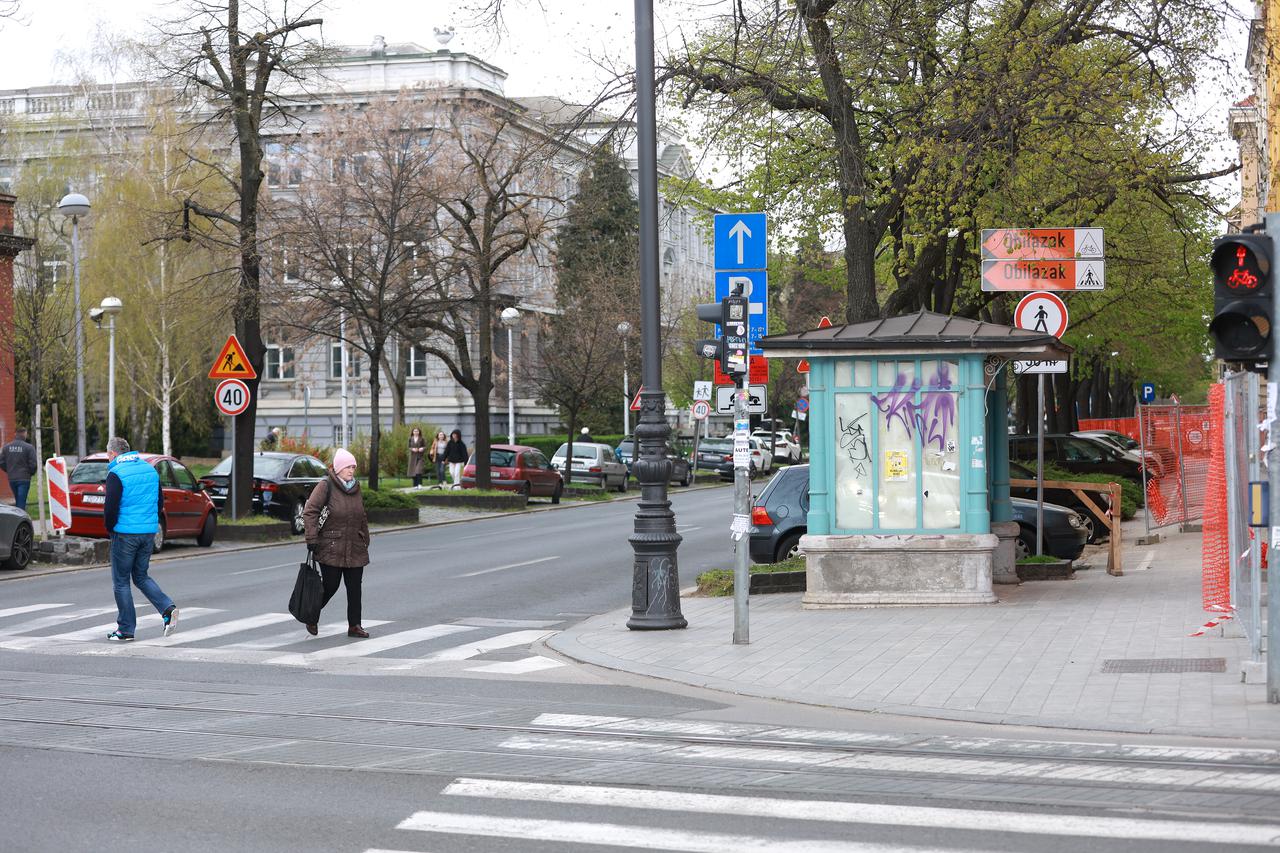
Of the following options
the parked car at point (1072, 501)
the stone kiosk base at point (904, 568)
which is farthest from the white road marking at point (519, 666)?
the parked car at point (1072, 501)

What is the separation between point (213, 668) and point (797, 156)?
1610cm

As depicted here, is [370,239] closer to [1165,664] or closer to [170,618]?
[170,618]

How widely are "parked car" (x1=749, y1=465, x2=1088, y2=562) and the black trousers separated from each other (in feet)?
20.7

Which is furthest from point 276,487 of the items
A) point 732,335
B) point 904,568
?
point 732,335

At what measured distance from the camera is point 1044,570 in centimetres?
1862

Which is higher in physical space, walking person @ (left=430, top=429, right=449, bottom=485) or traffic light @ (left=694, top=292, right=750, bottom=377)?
traffic light @ (left=694, top=292, right=750, bottom=377)

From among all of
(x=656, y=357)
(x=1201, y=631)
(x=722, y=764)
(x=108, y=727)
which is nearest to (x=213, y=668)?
(x=108, y=727)

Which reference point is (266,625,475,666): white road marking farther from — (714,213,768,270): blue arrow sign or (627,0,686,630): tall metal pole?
(714,213,768,270): blue arrow sign

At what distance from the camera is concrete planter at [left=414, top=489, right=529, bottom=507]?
3978 centimetres

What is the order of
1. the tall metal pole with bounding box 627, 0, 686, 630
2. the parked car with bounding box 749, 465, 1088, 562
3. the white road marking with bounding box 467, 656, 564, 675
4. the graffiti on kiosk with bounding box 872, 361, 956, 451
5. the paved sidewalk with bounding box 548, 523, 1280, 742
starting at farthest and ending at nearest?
the parked car with bounding box 749, 465, 1088, 562
the graffiti on kiosk with bounding box 872, 361, 956, 451
the tall metal pole with bounding box 627, 0, 686, 630
the white road marking with bounding box 467, 656, 564, 675
the paved sidewalk with bounding box 548, 523, 1280, 742

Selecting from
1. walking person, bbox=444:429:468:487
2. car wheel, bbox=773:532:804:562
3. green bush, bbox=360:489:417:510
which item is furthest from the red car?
walking person, bbox=444:429:468:487

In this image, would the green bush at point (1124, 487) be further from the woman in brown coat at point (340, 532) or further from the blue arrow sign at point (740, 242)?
the woman in brown coat at point (340, 532)

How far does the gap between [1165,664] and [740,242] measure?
485cm

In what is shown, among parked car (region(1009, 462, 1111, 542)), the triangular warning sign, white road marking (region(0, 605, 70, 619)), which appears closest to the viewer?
white road marking (region(0, 605, 70, 619))
